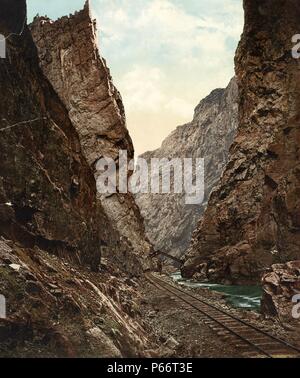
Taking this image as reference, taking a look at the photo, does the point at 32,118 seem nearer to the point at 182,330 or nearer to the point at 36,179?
the point at 36,179

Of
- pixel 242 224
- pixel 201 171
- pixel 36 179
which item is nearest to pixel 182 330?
pixel 36 179

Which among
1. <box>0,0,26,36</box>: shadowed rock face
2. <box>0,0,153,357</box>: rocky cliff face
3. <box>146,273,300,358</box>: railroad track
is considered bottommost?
<box>146,273,300,358</box>: railroad track

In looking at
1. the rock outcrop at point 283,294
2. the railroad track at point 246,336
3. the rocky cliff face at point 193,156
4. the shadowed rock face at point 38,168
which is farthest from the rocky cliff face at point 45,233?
the rocky cliff face at point 193,156

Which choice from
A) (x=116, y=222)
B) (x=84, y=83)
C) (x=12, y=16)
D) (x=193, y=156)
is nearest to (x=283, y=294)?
(x=12, y=16)

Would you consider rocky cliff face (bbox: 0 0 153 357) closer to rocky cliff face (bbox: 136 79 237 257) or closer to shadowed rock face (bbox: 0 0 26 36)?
shadowed rock face (bbox: 0 0 26 36)

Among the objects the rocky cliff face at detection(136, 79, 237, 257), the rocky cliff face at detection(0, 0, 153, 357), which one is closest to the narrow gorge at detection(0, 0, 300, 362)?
the rocky cliff face at detection(0, 0, 153, 357)
